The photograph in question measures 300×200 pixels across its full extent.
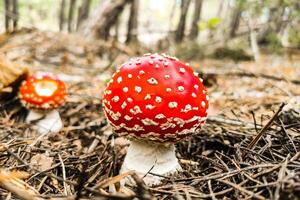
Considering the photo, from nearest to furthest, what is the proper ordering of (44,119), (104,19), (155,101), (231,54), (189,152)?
1. (155,101)
2. (189,152)
3. (44,119)
4. (104,19)
5. (231,54)

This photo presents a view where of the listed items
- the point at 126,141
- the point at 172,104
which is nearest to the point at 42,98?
the point at 126,141

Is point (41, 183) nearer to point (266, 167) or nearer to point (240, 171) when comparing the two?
point (240, 171)

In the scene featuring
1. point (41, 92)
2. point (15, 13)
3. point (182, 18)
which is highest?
point (41, 92)

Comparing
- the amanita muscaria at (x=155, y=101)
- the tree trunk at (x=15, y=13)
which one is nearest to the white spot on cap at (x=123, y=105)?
the amanita muscaria at (x=155, y=101)

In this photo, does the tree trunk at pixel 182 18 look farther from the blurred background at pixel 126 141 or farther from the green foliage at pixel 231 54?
the blurred background at pixel 126 141

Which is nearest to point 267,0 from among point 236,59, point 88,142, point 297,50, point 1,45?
point 236,59

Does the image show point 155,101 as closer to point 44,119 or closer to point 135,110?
point 135,110

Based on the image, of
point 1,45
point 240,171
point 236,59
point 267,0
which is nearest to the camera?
point 240,171
